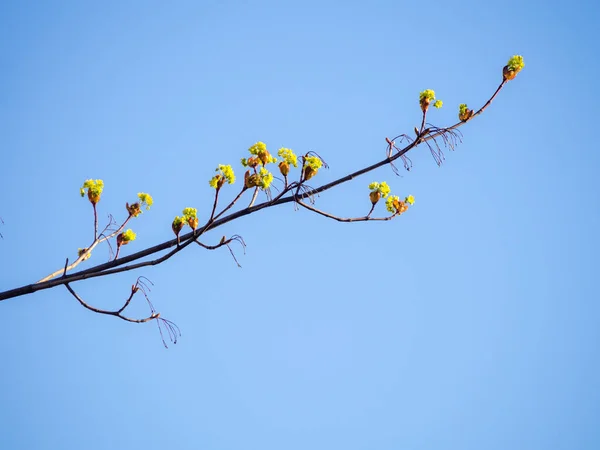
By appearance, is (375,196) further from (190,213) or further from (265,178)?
(190,213)

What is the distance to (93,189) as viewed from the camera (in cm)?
533

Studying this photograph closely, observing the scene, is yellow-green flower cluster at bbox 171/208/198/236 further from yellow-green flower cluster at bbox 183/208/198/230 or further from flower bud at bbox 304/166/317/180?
flower bud at bbox 304/166/317/180

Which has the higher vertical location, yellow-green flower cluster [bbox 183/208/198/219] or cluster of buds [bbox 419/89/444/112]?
cluster of buds [bbox 419/89/444/112]

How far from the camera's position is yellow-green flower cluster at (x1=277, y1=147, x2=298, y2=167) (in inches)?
207

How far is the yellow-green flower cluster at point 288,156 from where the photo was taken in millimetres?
5250

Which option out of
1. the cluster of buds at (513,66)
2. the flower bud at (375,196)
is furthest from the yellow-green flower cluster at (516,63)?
the flower bud at (375,196)

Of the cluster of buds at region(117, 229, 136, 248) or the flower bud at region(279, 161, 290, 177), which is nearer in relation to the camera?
the flower bud at region(279, 161, 290, 177)

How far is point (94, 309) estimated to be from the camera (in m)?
4.71

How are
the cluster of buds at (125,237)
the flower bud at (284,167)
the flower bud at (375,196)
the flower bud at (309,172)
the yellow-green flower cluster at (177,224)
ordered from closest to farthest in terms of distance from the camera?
the yellow-green flower cluster at (177,224) → the flower bud at (309,172) → the flower bud at (284,167) → the cluster of buds at (125,237) → the flower bud at (375,196)

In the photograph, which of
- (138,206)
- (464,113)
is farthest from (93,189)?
(464,113)

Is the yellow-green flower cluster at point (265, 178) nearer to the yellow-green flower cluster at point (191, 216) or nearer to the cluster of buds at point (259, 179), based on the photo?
the cluster of buds at point (259, 179)

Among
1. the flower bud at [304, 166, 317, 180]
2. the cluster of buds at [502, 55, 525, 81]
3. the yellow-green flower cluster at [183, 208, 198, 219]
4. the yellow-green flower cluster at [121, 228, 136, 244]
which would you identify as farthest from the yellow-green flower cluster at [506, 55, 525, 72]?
the yellow-green flower cluster at [121, 228, 136, 244]

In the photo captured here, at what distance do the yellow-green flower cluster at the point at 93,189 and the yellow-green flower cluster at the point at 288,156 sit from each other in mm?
1598

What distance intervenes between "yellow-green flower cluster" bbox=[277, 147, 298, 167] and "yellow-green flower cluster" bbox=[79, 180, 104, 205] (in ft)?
5.24
